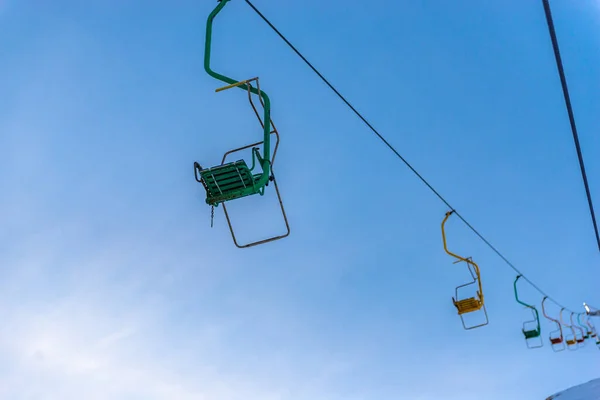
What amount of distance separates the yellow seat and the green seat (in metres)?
7.43

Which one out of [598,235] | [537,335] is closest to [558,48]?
[598,235]

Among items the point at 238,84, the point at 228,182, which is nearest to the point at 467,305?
the point at 228,182

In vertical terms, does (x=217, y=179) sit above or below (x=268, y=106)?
below

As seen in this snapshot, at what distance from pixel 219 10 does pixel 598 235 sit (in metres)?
6.94

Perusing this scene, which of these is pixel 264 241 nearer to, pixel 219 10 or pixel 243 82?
pixel 243 82

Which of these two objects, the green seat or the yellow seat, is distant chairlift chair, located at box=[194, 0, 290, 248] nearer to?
the green seat

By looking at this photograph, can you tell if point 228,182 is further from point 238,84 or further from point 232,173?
point 238,84

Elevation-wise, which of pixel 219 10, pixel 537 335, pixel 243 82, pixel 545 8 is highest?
pixel 219 10

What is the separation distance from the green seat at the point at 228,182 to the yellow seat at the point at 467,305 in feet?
24.4

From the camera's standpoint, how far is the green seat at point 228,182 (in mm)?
4559

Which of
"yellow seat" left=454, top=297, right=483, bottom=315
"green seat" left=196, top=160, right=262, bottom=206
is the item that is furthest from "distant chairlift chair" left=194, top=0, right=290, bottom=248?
"yellow seat" left=454, top=297, right=483, bottom=315

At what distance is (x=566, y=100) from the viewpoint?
4.45 meters

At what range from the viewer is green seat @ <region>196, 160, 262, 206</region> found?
456 centimetres

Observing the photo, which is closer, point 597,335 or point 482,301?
point 482,301
